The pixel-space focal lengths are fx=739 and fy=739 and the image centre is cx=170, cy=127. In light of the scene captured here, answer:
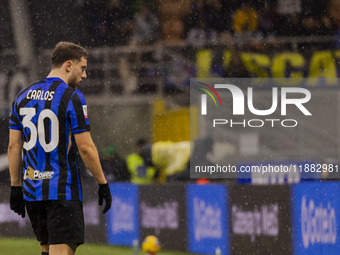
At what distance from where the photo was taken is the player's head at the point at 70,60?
376 cm

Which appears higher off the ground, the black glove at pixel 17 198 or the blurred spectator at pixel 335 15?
the blurred spectator at pixel 335 15

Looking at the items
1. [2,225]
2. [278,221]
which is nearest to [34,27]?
[2,225]

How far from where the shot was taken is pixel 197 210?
6.63m

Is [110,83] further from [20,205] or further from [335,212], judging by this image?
[20,205]

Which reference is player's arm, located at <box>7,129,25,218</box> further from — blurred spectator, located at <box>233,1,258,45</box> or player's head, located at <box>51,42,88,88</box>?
blurred spectator, located at <box>233,1,258,45</box>

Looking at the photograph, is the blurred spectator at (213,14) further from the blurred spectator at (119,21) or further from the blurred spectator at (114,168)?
the blurred spectator at (114,168)

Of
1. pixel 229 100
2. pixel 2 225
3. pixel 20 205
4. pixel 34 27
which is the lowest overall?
pixel 2 225

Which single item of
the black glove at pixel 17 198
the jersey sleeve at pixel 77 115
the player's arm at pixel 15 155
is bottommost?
the black glove at pixel 17 198

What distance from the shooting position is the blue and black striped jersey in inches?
144

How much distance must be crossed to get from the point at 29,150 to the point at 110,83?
6633 millimetres

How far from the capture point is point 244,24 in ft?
33.6
